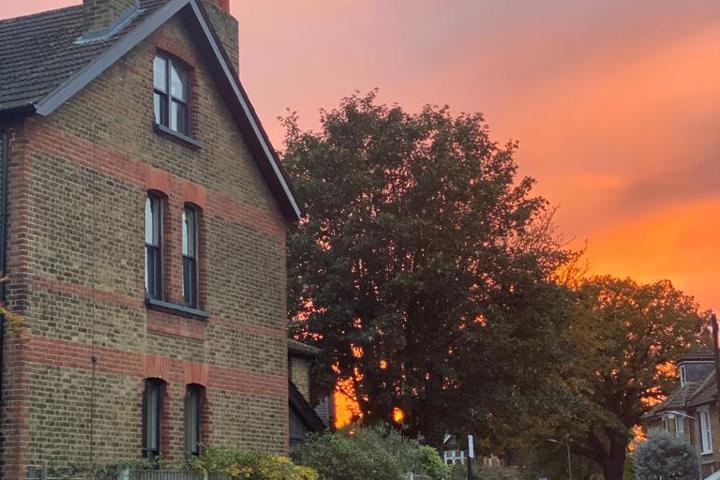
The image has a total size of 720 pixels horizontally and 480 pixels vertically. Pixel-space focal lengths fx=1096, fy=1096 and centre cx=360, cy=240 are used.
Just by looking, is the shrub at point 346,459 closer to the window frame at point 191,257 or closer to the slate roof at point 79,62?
the slate roof at point 79,62

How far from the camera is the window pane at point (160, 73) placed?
74.1ft

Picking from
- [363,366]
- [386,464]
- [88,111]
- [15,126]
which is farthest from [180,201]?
[363,366]

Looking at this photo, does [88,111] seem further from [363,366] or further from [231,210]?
[363,366]

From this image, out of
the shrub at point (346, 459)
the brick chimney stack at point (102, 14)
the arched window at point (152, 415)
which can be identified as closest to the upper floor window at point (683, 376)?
the shrub at point (346, 459)

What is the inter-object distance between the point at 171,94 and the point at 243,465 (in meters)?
7.81


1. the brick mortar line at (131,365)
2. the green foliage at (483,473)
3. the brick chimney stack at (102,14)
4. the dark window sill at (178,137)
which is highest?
the brick chimney stack at (102,14)

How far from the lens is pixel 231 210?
24.4 metres

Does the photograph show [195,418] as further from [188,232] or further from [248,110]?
[248,110]

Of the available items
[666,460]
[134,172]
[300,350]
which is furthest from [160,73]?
[666,460]

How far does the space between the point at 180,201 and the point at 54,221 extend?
13.0 feet

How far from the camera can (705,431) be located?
63.5 meters

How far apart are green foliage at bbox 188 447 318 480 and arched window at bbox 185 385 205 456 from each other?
0.92 feet

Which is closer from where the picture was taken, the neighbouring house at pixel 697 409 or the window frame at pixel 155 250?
the window frame at pixel 155 250

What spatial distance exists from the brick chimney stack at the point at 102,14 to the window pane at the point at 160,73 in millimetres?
1262
